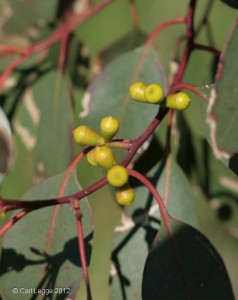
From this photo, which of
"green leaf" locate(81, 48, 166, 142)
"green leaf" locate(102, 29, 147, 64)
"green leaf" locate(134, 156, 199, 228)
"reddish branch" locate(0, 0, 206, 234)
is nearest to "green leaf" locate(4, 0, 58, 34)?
"reddish branch" locate(0, 0, 206, 234)

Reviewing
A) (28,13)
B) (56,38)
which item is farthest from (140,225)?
(28,13)

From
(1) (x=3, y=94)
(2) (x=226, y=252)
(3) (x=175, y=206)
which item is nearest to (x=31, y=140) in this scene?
(1) (x=3, y=94)

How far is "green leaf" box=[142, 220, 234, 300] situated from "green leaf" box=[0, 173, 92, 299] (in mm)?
117

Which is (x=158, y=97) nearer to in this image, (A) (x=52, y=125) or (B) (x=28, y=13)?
(A) (x=52, y=125)

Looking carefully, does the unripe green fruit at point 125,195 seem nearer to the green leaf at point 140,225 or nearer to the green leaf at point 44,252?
the green leaf at point 44,252

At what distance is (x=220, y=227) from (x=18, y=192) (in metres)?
0.59

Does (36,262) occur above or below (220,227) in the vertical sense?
above

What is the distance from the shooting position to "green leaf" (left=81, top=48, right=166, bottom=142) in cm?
114

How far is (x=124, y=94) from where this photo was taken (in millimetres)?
1211

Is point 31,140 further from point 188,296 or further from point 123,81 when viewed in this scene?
point 188,296

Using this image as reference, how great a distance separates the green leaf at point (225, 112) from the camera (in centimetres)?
72

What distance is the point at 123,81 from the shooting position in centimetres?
125

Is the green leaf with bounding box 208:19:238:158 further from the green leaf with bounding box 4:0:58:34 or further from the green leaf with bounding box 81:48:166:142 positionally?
the green leaf with bounding box 4:0:58:34

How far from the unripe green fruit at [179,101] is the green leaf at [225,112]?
0.11 metres
